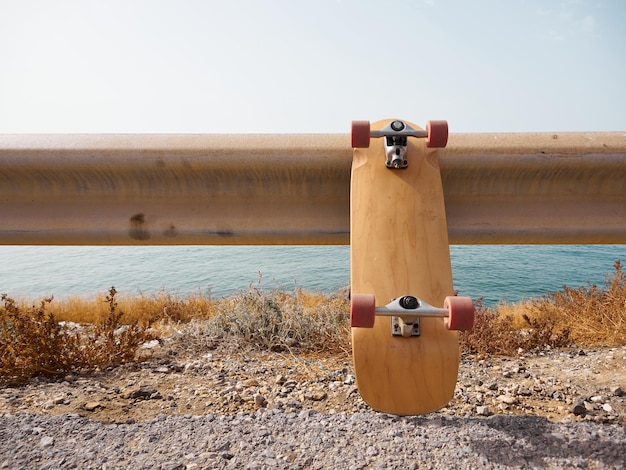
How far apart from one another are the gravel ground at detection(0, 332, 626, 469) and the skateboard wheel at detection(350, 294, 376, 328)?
0.89 m

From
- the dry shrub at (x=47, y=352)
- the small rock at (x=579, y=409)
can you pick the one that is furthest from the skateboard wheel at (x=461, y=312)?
the dry shrub at (x=47, y=352)

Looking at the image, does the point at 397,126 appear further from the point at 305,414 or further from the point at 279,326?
the point at 279,326

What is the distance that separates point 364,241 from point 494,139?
2.54 feet

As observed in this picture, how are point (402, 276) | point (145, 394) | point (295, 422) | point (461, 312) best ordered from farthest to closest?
point (145, 394), point (295, 422), point (402, 276), point (461, 312)

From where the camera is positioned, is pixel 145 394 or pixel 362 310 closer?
pixel 362 310

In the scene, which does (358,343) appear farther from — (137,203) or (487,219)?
(137,203)

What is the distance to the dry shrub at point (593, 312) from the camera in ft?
14.0

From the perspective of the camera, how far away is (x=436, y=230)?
55.9 inches

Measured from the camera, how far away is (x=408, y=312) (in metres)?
1.17

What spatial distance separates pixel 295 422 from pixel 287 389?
0.71 meters

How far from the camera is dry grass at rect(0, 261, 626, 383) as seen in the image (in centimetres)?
312

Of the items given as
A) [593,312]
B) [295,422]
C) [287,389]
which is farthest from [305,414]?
[593,312]

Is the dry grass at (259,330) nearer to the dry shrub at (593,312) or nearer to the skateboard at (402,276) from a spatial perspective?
the dry shrub at (593,312)

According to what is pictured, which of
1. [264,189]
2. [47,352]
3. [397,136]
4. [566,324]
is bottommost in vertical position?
[566,324]
